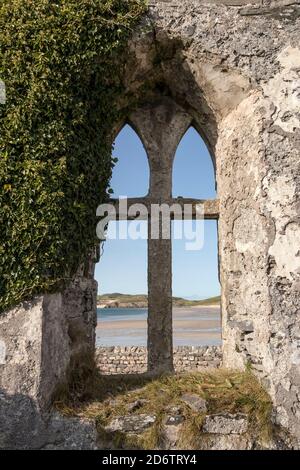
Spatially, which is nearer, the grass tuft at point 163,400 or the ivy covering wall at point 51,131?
the grass tuft at point 163,400

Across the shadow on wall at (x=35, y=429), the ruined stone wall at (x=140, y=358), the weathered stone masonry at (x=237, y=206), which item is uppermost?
the weathered stone masonry at (x=237, y=206)

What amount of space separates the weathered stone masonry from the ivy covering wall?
28cm

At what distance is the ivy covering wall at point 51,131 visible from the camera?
3143 millimetres

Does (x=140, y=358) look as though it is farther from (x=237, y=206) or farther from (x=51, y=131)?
(x=51, y=131)

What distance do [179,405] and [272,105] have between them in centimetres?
262

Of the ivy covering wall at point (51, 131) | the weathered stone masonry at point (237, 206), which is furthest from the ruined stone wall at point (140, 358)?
the ivy covering wall at point (51, 131)

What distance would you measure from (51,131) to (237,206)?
1.80 meters

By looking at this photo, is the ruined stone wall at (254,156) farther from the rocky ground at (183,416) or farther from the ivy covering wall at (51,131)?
the ivy covering wall at (51,131)

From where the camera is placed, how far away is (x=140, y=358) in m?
9.64

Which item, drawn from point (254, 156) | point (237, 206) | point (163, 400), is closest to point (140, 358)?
point (163, 400)

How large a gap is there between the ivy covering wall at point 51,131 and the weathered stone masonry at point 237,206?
→ 0.92 feet

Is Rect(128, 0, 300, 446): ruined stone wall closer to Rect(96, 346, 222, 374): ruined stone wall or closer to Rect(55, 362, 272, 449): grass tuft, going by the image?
Rect(55, 362, 272, 449): grass tuft
